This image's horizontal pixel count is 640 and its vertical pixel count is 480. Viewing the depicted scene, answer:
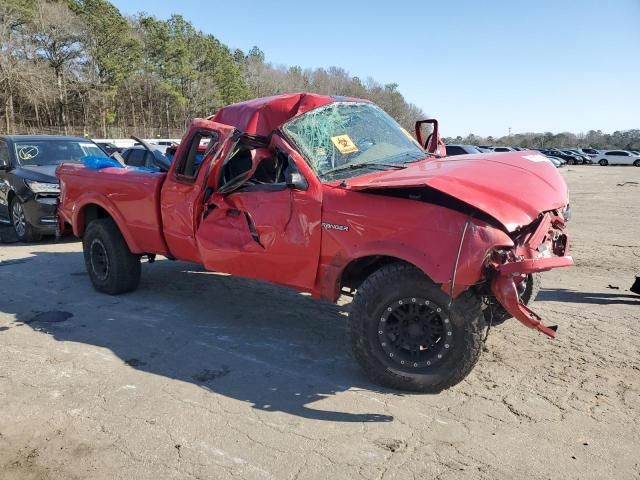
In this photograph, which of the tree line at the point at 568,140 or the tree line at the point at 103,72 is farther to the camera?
the tree line at the point at 568,140

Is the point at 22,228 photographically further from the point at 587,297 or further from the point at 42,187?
the point at 587,297

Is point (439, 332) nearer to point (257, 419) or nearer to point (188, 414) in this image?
point (257, 419)

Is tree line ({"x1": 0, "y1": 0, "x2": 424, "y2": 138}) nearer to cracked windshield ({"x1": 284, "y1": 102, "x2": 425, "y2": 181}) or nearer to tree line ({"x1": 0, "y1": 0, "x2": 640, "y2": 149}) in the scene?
tree line ({"x1": 0, "y1": 0, "x2": 640, "y2": 149})

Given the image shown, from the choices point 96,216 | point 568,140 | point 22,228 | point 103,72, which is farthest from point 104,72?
point 568,140

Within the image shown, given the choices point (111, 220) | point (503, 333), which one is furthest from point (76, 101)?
point (503, 333)

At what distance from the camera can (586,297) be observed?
604 cm

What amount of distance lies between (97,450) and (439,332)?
91.1 inches

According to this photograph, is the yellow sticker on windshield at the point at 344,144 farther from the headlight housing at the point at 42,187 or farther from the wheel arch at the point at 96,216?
the headlight housing at the point at 42,187

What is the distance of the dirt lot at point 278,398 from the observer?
9.69 ft

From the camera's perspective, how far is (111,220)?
6.15 meters

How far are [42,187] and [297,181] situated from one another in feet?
22.1

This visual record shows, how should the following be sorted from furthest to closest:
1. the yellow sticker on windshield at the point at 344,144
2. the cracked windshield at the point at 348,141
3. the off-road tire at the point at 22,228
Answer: the off-road tire at the point at 22,228 < the yellow sticker on windshield at the point at 344,144 < the cracked windshield at the point at 348,141

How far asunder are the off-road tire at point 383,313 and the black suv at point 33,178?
7130 millimetres

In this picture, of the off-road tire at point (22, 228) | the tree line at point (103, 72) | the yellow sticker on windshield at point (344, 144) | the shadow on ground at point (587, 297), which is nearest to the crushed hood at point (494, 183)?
the yellow sticker on windshield at point (344, 144)
